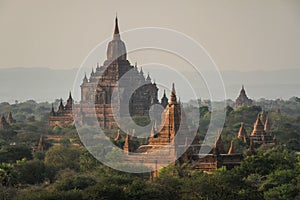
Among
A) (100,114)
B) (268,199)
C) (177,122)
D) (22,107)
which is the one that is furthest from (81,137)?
(22,107)

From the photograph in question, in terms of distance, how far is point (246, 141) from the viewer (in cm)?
6569

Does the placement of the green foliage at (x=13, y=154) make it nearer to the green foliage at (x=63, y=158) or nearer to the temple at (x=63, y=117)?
the green foliage at (x=63, y=158)

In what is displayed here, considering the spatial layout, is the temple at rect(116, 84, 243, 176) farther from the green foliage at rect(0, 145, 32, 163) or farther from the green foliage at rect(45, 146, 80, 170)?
the green foliage at rect(0, 145, 32, 163)

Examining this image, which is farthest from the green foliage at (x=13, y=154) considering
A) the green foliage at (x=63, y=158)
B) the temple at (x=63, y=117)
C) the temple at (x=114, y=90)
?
the temple at (x=63, y=117)

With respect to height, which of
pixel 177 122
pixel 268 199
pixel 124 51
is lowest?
pixel 268 199

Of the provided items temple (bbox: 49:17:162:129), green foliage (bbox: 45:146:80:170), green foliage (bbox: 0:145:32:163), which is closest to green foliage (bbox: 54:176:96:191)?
green foliage (bbox: 45:146:80:170)

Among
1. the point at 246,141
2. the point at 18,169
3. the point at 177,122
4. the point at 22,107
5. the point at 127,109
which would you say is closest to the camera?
the point at 18,169

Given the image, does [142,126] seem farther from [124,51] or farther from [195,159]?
[195,159]

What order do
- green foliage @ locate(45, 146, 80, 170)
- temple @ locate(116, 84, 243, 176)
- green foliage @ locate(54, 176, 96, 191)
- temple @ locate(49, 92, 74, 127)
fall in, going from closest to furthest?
green foliage @ locate(54, 176, 96, 191) → temple @ locate(116, 84, 243, 176) → green foliage @ locate(45, 146, 80, 170) → temple @ locate(49, 92, 74, 127)

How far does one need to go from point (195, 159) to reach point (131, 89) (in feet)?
114

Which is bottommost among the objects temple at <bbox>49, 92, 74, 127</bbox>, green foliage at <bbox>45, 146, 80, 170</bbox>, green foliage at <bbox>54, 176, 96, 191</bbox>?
green foliage at <bbox>54, 176, 96, 191</bbox>

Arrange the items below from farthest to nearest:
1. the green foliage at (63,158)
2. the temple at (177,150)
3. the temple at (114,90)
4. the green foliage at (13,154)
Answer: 1. the temple at (114,90)
2. the green foliage at (13,154)
3. the green foliage at (63,158)
4. the temple at (177,150)

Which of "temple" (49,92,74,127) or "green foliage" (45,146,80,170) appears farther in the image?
"temple" (49,92,74,127)

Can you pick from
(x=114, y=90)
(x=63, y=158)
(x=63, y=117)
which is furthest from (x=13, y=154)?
(x=63, y=117)
